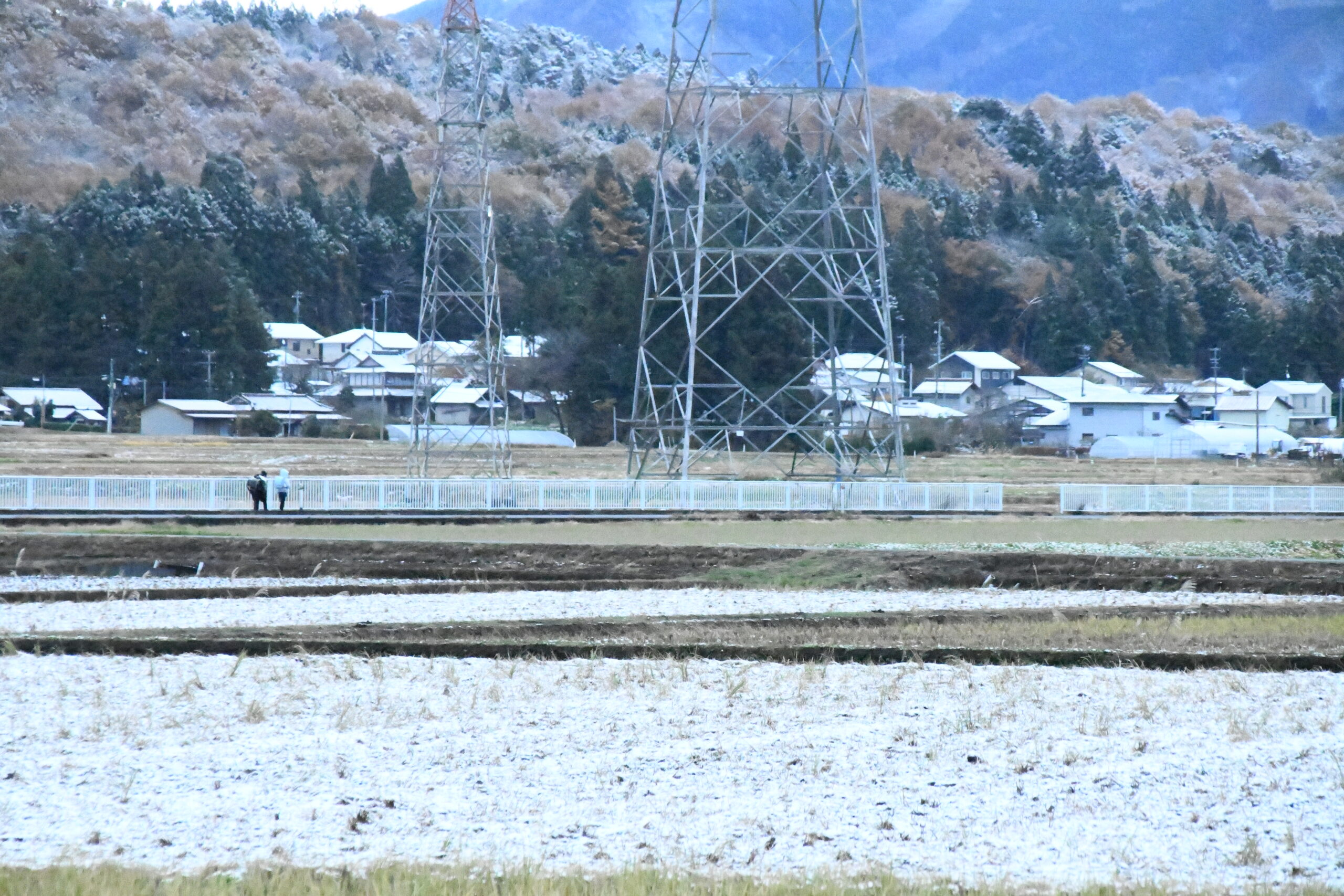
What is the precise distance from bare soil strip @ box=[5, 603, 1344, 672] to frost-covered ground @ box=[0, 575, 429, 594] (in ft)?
17.9

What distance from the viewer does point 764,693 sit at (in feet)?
39.9

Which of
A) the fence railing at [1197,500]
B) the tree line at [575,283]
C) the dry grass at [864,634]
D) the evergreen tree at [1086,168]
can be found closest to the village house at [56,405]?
the tree line at [575,283]

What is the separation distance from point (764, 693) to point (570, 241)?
288 ft

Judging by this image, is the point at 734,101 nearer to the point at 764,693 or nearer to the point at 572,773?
the point at 764,693

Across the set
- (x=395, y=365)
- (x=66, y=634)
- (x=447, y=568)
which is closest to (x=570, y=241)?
(x=395, y=365)

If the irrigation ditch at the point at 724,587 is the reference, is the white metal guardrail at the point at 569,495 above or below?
above

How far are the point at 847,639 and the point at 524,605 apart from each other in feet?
17.3

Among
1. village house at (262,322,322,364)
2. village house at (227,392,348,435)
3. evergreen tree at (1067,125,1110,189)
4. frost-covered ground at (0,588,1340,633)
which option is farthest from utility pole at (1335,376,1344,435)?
frost-covered ground at (0,588,1340,633)

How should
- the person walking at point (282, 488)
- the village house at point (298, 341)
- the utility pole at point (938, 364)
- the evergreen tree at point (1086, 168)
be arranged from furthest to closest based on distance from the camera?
the evergreen tree at point (1086, 168)
the village house at point (298, 341)
the utility pole at point (938, 364)
the person walking at point (282, 488)

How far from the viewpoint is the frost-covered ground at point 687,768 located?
25.4 ft

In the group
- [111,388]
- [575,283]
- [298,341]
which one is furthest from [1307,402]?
[111,388]

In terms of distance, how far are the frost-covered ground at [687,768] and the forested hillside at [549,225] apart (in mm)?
54810

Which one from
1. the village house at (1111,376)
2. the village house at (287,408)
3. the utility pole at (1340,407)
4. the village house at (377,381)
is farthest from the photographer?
the village house at (1111,376)

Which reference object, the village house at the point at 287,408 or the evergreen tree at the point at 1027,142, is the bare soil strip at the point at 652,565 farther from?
the evergreen tree at the point at 1027,142
